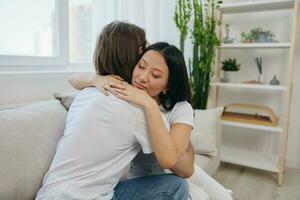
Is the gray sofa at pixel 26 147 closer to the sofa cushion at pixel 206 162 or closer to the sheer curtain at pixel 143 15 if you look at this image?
the sofa cushion at pixel 206 162

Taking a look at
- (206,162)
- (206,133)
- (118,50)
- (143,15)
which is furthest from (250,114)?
(118,50)

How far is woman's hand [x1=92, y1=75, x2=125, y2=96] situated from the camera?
35.1 inches

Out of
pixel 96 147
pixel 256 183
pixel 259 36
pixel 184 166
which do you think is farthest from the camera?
pixel 259 36

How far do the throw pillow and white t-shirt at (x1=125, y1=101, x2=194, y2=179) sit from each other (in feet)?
2.08

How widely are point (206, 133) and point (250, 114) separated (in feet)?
3.27

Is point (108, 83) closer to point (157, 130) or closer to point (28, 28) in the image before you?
point (157, 130)

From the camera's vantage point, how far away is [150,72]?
100 cm

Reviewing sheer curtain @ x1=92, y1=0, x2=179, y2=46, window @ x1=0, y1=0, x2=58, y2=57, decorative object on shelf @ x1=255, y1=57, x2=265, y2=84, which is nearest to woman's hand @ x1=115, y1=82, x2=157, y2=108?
window @ x1=0, y1=0, x2=58, y2=57

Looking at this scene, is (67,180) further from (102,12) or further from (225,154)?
(225,154)

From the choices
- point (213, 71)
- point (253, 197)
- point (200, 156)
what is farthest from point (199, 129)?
point (213, 71)

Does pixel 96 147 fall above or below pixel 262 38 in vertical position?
below

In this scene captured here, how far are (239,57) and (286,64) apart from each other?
415 mm

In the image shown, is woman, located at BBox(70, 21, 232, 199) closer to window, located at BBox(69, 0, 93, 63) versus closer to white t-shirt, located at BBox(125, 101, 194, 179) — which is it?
Answer: white t-shirt, located at BBox(125, 101, 194, 179)

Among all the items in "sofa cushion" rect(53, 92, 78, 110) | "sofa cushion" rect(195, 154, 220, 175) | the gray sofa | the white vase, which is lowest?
"sofa cushion" rect(195, 154, 220, 175)
